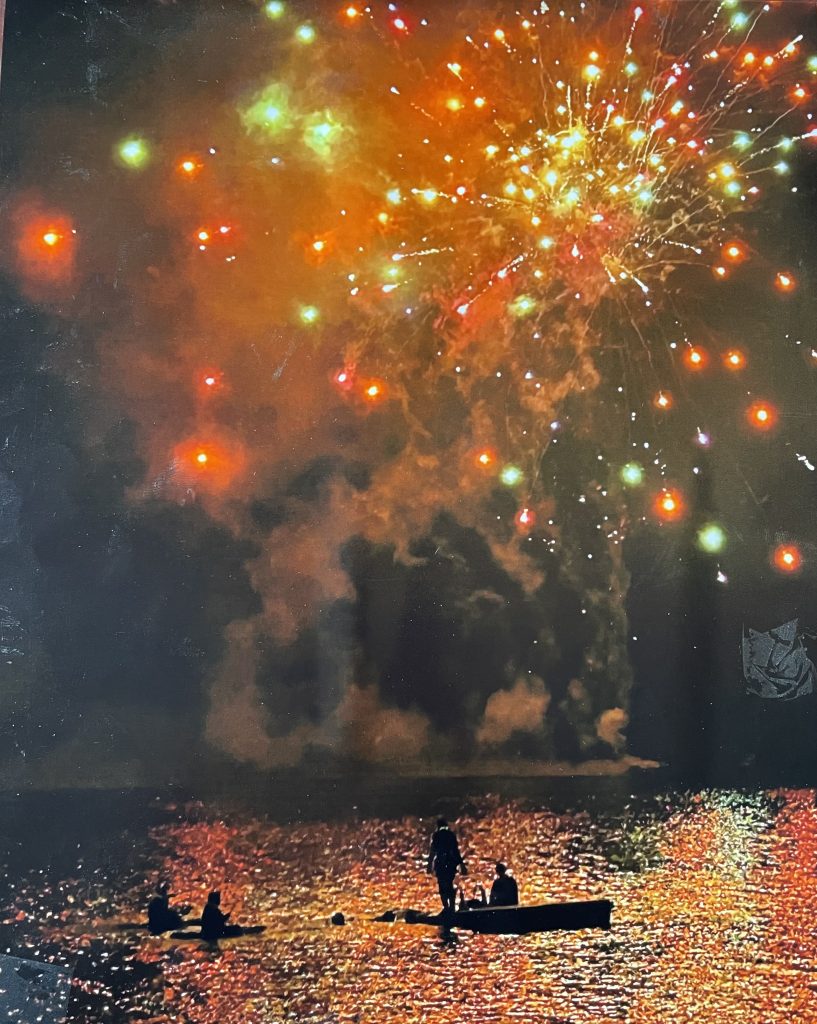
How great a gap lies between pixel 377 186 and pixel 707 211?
94 centimetres

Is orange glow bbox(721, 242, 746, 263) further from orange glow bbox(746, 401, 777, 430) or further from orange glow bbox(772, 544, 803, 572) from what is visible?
orange glow bbox(772, 544, 803, 572)

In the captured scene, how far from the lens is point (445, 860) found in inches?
74.4

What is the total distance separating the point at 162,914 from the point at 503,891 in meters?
0.82

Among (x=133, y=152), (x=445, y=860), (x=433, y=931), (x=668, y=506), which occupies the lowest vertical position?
(x=433, y=931)

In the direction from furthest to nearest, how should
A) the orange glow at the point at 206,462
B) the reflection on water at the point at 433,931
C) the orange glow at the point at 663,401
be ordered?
the orange glow at the point at 663,401, the orange glow at the point at 206,462, the reflection on water at the point at 433,931

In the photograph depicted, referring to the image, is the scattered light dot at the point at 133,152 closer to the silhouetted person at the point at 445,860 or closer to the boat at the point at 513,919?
the silhouetted person at the point at 445,860

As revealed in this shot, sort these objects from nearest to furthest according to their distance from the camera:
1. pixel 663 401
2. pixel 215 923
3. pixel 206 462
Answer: pixel 215 923 → pixel 206 462 → pixel 663 401

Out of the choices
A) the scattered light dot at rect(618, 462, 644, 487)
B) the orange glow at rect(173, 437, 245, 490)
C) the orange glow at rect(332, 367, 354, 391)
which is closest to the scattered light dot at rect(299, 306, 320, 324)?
the orange glow at rect(332, 367, 354, 391)

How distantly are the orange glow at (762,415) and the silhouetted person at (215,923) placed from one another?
1863 millimetres

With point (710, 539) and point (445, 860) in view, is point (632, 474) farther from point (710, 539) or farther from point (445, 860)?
point (445, 860)

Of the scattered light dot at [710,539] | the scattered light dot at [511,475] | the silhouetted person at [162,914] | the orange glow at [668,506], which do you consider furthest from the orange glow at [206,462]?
the scattered light dot at [710,539]

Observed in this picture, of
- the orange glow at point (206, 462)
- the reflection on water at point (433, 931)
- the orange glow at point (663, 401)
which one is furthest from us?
the orange glow at point (663, 401)

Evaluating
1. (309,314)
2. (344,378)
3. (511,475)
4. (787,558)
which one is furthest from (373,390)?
(787,558)

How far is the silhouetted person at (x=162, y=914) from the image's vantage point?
1.83 metres
